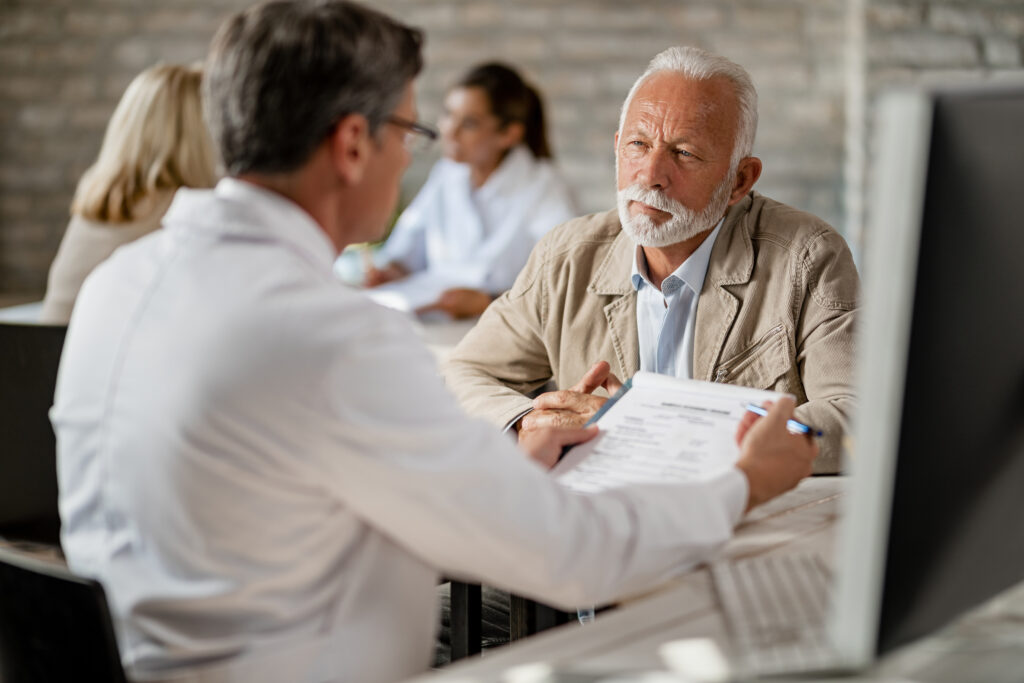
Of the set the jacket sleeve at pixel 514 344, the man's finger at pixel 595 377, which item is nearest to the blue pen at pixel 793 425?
the man's finger at pixel 595 377

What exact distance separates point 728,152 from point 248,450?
47.0 inches

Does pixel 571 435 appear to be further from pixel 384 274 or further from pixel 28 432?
pixel 384 274

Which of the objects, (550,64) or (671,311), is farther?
(550,64)

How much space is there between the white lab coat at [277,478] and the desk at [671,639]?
→ 4cm

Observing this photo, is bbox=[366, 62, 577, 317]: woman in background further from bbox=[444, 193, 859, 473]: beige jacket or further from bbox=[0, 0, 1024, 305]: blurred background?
bbox=[444, 193, 859, 473]: beige jacket

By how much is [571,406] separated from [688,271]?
0.39m

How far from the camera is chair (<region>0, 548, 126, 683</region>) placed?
101cm

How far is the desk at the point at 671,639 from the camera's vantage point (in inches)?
39.0

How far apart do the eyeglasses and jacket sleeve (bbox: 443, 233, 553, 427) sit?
73 cm

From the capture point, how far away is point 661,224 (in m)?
1.89

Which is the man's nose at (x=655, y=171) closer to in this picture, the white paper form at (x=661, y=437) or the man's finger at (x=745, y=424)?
the white paper form at (x=661, y=437)

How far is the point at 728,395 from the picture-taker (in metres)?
1.45

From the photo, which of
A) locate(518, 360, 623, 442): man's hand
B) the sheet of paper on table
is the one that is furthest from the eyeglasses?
the sheet of paper on table

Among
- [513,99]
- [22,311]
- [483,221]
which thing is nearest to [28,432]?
[22,311]
